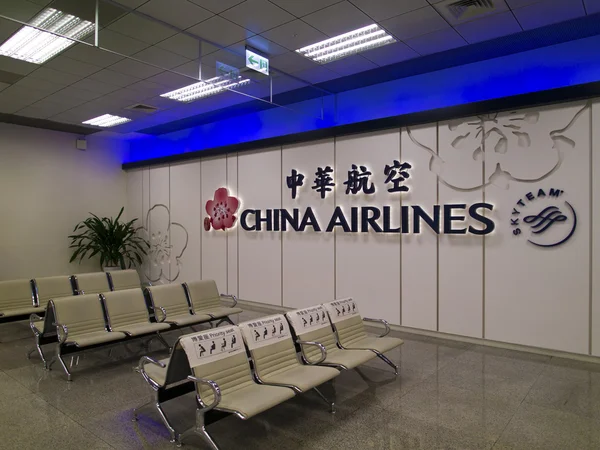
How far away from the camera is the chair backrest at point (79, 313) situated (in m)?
4.55

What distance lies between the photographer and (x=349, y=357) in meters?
3.92

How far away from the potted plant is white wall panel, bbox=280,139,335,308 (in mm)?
4436

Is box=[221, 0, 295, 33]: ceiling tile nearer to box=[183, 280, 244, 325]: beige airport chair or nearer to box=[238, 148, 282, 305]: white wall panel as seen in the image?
box=[238, 148, 282, 305]: white wall panel

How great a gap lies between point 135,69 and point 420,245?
459 centimetres

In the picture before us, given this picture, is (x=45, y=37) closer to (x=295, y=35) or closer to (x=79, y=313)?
(x=295, y=35)

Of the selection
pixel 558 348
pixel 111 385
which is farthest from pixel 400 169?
pixel 111 385

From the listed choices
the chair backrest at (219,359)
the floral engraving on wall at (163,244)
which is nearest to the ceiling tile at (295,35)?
the chair backrest at (219,359)

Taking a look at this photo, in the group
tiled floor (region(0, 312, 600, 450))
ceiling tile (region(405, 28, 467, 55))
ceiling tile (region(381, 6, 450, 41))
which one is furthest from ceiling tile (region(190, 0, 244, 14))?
tiled floor (region(0, 312, 600, 450))

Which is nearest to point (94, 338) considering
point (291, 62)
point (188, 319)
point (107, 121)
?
point (188, 319)

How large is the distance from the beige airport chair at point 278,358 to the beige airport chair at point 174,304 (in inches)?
77.8

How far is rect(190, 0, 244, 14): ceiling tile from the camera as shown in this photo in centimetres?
420

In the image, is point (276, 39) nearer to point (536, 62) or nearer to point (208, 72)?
point (208, 72)

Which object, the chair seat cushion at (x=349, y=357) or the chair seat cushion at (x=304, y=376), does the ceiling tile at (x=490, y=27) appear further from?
the chair seat cushion at (x=304, y=376)

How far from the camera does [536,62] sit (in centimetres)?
545
